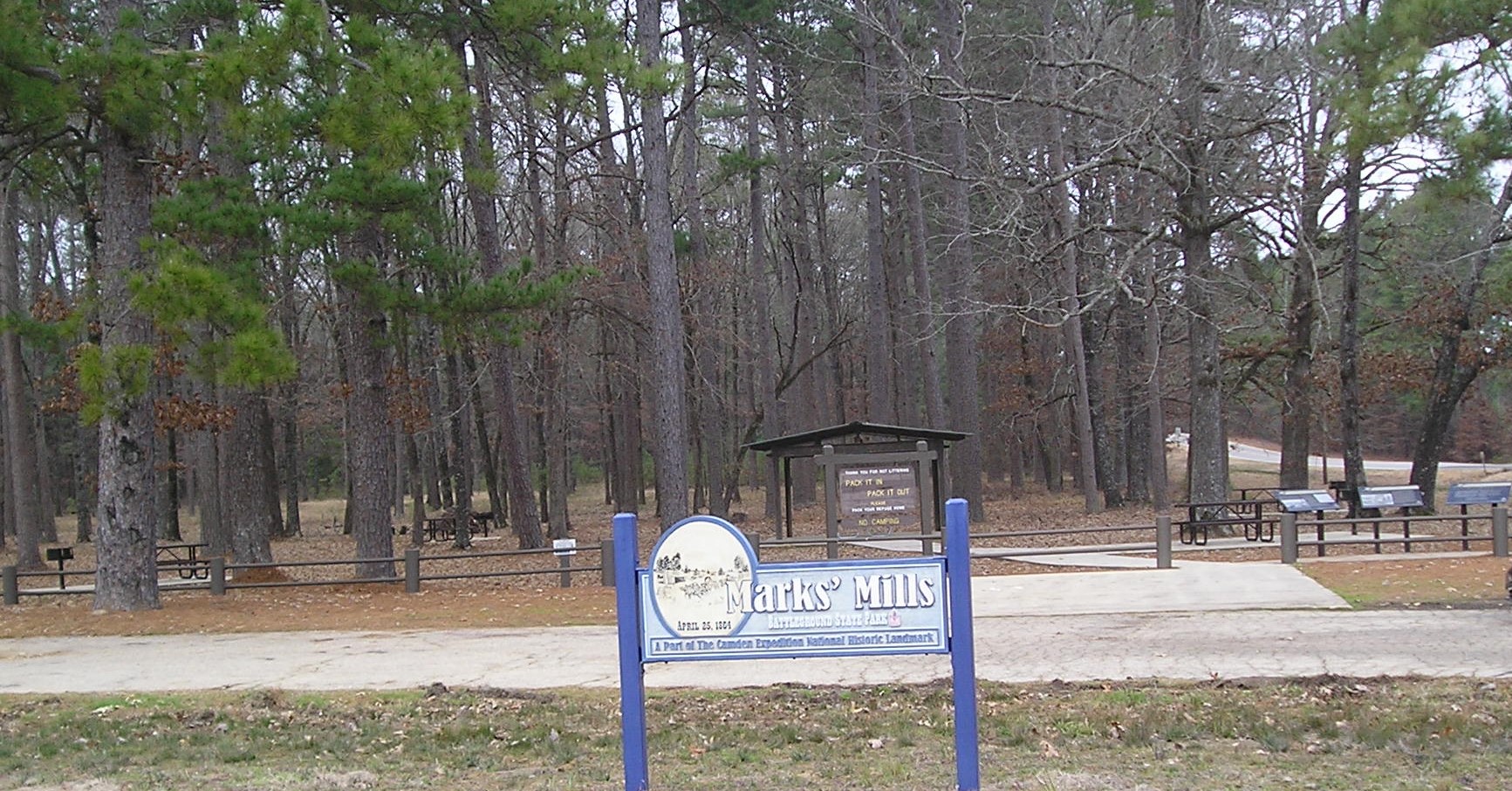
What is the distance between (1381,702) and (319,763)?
6782 mm

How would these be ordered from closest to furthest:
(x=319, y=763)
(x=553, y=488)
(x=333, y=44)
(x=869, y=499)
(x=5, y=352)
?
(x=319, y=763)
(x=333, y=44)
(x=869, y=499)
(x=5, y=352)
(x=553, y=488)

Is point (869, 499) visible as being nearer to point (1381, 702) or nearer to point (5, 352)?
point (1381, 702)

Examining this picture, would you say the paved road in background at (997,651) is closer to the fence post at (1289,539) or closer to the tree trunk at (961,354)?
the fence post at (1289,539)

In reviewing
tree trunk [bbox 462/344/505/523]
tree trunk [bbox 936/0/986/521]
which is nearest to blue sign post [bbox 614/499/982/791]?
tree trunk [bbox 936/0/986/521]

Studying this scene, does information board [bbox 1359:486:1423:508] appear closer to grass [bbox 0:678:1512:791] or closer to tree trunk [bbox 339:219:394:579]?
grass [bbox 0:678:1512:791]

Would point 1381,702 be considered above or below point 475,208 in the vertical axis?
below

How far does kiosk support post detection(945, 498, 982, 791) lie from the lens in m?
6.20

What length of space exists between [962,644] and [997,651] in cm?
542

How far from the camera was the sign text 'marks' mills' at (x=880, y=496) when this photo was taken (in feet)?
64.3

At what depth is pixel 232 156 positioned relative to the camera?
18828 millimetres

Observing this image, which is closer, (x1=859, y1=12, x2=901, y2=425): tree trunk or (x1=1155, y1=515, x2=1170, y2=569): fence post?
(x1=1155, y1=515, x2=1170, y2=569): fence post

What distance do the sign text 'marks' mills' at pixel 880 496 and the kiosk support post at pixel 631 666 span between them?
13.2 metres

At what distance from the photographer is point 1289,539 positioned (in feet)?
57.9

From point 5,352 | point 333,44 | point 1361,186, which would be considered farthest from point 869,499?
point 5,352
